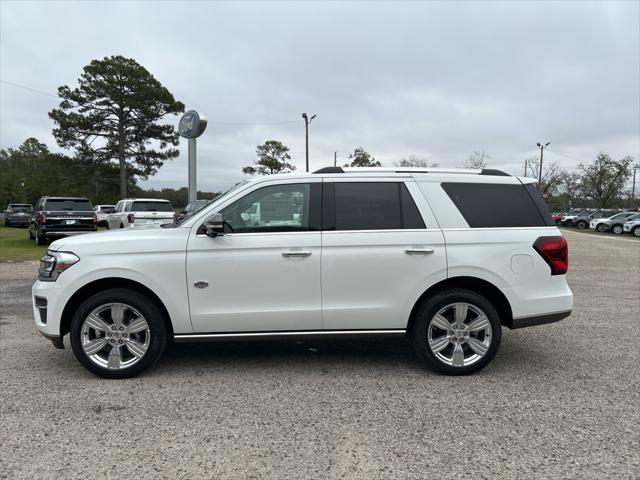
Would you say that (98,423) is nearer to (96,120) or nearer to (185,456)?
(185,456)

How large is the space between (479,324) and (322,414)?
66.3 inches

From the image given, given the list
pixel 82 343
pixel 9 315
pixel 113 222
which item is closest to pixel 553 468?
pixel 82 343

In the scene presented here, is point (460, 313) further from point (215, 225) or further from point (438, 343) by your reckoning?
point (215, 225)

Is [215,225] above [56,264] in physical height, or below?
above

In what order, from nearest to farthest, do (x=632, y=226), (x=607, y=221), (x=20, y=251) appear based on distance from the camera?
(x=20, y=251), (x=632, y=226), (x=607, y=221)

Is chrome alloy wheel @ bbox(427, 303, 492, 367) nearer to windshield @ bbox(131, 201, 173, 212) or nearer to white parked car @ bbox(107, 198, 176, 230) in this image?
white parked car @ bbox(107, 198, 176, 230)

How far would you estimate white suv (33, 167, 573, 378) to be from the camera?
13.9ft

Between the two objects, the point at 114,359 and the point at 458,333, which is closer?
the point at 114,359

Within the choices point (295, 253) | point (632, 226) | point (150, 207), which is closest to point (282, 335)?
point (295, 253)

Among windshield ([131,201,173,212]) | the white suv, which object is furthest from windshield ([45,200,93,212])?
the white suv

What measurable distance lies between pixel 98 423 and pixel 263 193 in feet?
7.39

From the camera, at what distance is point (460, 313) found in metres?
4.40

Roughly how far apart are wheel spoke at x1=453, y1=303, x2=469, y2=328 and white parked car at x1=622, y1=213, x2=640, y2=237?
32565 millimetres

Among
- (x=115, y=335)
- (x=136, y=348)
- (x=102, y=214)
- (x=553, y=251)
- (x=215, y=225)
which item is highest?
(x=102, y=214)
